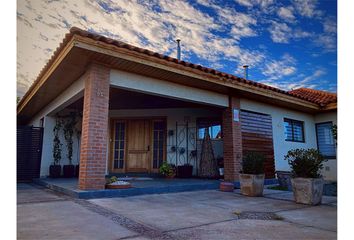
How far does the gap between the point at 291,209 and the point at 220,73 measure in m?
3.34

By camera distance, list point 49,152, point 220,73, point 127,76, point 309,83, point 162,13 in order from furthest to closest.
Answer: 1. point 49,152
2. point 220,73
3. point 127,76
4. point 309,83
5. point 162,13

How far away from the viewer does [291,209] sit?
4.00 meters

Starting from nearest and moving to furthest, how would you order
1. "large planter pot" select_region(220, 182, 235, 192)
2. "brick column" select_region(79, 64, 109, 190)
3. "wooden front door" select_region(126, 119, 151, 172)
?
"brick column" select_region(79, 64, 109, 190) → "large planter pot" select_region(220, 182, 235, 192) → "wooden front door" select_region(126, 119, 151, 172)

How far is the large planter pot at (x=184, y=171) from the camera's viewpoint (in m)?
8.09

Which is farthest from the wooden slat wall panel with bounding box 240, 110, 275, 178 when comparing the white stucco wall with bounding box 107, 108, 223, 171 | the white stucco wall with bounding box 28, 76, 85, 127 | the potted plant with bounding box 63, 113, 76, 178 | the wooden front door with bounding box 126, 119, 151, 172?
the potted plant with bounding box 63, 113, 76, 178

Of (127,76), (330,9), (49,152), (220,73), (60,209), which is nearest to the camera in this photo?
(330,9)

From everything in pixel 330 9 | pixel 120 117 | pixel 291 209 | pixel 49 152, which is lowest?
pixel 291 209

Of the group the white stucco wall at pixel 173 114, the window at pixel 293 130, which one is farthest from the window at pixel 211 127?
the window at pixel 293 130

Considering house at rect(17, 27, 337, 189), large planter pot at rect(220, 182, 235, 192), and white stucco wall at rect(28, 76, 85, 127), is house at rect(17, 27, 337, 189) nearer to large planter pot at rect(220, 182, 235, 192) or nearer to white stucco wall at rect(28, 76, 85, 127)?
white stucco wall at rect(28, 76, 85, 127)

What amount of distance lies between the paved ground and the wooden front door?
3.97 m

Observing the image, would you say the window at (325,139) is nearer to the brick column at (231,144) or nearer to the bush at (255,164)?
the brick column at (231,144)

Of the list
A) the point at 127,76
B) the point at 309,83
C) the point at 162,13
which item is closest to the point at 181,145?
the point at 127,76

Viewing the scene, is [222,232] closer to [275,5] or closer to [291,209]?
[291,209]

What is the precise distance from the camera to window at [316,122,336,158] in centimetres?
933
